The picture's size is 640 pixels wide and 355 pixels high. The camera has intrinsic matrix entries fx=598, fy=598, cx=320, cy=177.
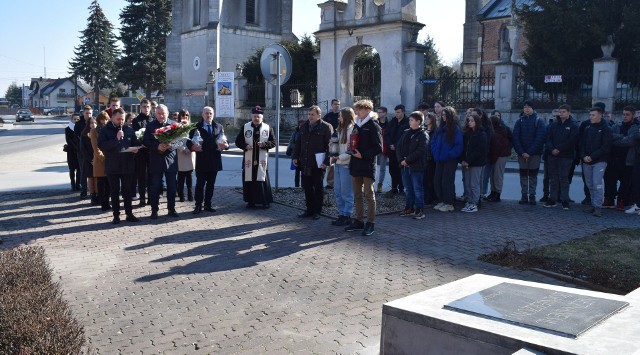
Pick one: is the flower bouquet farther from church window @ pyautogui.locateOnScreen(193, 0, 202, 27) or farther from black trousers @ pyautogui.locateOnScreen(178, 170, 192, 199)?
church window @ pyautogui.locateOnScreen(193, 0, 202, 27)

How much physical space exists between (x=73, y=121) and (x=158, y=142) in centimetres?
447

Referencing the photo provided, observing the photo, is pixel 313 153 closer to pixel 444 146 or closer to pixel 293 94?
pixel 444 146

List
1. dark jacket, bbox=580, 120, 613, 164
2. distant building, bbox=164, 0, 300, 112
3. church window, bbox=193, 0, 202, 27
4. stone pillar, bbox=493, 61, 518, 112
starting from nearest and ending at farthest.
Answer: dark jacket, bbox=580, 120, 613, 164, stone pillar, bbox=493, 61, 518, 112, distant building, bbox=164, 0, 300, 112, church window, bbox=193, 0, 202, 27

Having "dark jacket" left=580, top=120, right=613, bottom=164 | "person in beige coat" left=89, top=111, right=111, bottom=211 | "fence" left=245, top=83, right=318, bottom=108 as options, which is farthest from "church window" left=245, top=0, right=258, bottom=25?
"dark jacket" left=580, top=120, right=613, bottom=164

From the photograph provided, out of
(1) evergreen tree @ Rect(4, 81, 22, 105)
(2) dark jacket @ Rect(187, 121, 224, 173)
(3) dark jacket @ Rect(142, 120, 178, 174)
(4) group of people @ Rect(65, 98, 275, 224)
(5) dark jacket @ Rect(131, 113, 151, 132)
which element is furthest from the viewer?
(1) evergreen tree @ Rect(4, 81, 22, 105)

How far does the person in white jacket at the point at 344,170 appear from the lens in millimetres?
9828

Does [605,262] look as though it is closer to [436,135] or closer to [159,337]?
[436,135]

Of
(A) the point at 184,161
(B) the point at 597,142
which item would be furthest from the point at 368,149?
(B) the point at 597,142

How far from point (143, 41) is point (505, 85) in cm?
4812

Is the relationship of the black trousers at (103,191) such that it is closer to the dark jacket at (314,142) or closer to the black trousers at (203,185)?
the black trousers at (203,185)

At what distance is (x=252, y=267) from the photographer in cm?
738

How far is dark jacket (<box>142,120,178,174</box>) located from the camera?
10.3 meters

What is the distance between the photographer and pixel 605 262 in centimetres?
759

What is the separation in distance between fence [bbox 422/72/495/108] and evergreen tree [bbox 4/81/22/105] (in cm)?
16265
